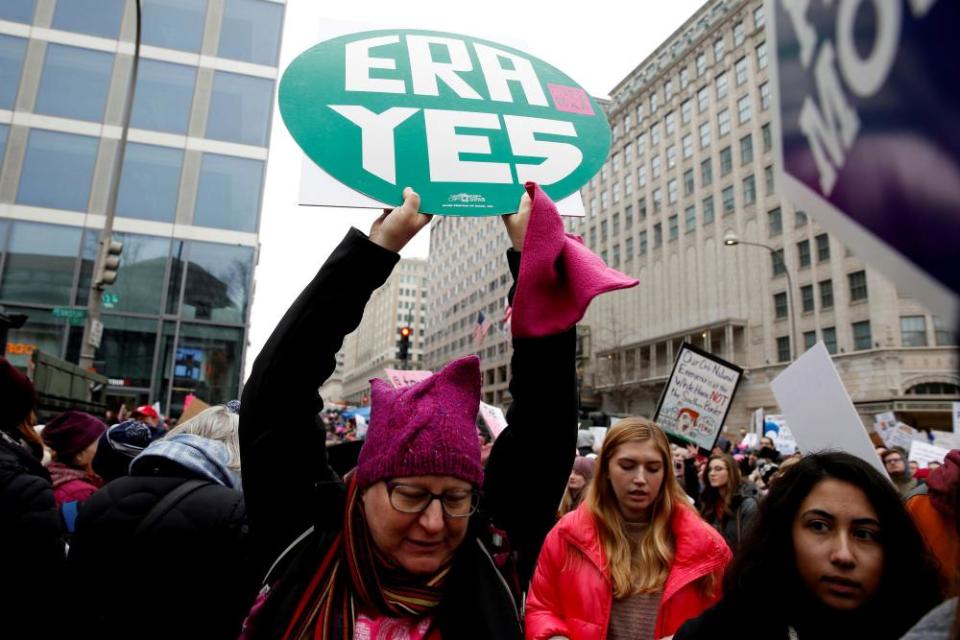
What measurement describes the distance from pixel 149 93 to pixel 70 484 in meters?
20.2

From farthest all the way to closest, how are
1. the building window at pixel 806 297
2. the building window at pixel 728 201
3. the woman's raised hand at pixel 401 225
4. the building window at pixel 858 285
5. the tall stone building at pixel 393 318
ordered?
the tall stone building at pixel 393 318
the building window at pixel 728 201
the building window at pixel 806 297
the building window at pixel 858 285
the woman's raised hand at pixel 401 225

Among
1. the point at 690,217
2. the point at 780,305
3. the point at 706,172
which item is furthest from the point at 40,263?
the point at 706,172

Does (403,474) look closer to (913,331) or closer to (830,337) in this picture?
(913,331)

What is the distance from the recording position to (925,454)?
8.31 meters

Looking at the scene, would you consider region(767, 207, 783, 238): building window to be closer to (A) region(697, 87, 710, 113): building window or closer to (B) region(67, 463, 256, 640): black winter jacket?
(A) region(697, 87, 710, 113): building window

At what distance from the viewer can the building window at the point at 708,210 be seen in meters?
45.1

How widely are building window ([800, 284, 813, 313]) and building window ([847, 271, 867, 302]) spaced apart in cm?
258

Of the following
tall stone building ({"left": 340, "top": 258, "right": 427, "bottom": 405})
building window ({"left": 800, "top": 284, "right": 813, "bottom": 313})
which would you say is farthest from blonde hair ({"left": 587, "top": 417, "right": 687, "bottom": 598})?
tall stone building ({"left": 340, "top": 258, "right": 427, "bottom": 405})

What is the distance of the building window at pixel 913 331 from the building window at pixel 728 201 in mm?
14203

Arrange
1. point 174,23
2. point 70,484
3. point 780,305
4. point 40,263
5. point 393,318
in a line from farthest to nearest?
point 393,318
point 780,305
point 174,23
point 40,263
point 70,484

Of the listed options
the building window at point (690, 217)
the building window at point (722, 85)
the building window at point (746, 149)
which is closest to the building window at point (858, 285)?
the building window at point (746, 149)

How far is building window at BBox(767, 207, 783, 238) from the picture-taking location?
3925cm

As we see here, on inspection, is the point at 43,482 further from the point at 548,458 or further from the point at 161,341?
the point at 161,341

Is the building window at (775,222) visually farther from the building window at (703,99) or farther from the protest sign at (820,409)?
the protest sign at (820,409)
